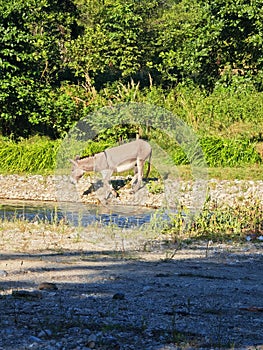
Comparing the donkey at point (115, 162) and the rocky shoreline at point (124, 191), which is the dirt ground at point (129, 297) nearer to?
the rocky shoreline at point (124, 191)

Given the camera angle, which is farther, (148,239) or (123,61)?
(123,61)

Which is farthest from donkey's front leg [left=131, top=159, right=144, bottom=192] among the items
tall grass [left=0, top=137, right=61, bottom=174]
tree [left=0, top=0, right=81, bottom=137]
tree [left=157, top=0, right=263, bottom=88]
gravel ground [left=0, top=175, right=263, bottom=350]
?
tree [left=157, top=0, right=263, bottom=88]

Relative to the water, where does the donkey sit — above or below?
above

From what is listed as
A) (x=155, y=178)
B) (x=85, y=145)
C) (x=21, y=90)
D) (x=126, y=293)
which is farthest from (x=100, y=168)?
(x=126, y=293)

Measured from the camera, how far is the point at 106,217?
48.3ft

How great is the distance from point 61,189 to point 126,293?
1337 cm

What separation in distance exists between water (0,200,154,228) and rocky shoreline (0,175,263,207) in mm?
747

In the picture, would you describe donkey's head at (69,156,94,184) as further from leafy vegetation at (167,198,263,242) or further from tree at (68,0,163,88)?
tree at (68,0,163,88)

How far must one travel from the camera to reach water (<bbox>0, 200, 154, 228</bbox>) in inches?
535

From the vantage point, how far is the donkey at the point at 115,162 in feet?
56.2

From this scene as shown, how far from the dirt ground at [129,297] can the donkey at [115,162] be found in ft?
25.1

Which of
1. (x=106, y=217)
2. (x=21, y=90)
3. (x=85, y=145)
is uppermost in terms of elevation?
(x=21, y=90)

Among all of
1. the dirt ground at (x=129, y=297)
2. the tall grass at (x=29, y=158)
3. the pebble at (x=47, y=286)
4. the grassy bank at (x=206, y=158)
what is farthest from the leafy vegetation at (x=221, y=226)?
the tall grass at (x=29, y=158)

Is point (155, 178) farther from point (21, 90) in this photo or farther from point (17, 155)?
point (21, 90)
